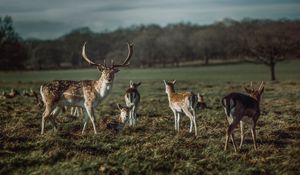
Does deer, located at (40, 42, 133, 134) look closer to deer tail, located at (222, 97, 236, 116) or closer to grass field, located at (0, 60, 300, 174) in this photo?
grass field, located at (0, 60, 300, 174)

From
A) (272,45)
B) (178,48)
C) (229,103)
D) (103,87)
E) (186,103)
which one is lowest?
(186,103)

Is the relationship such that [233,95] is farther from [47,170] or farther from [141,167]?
[47,170]

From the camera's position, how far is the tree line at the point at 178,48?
42.5 metres

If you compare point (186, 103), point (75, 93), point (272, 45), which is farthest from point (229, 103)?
point (272, 45)

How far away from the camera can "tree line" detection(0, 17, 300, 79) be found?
4253cm

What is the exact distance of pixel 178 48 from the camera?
310 ft

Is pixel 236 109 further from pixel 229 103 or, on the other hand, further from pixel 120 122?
pixel 120 122

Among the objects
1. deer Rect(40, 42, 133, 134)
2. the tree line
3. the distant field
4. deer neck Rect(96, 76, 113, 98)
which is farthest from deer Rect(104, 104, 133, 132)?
the tree line

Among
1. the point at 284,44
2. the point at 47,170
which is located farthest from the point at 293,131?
the point at 284,44

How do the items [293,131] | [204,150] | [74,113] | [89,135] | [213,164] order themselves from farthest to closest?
[74,113]
[293,131]
[89,135]
[204,150]
[213,164]

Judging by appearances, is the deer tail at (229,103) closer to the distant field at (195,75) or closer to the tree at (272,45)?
the distant field at (195,75)

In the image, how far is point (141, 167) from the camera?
795cm

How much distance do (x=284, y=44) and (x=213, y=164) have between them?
37868 mm

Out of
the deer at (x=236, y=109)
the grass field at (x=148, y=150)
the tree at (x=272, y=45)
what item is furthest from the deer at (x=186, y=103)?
the tree at (x=272, y=45)
